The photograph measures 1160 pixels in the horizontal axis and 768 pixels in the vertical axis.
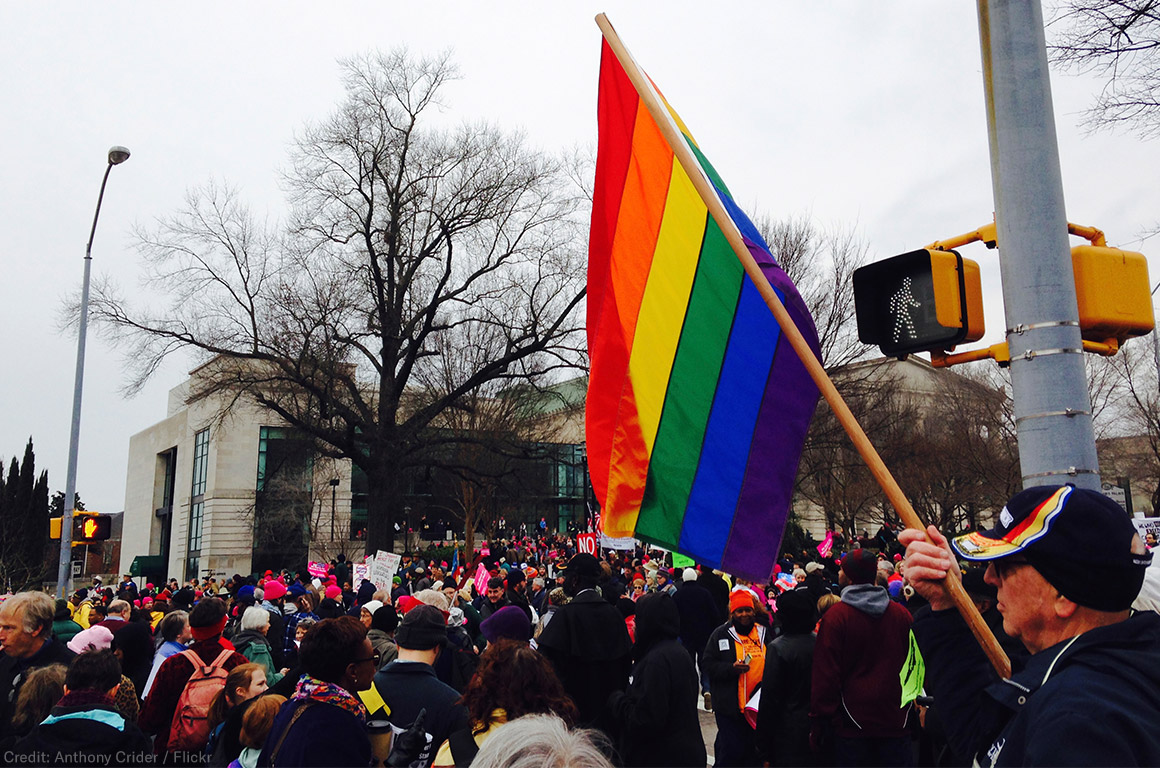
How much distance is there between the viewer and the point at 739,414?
14.8 feet

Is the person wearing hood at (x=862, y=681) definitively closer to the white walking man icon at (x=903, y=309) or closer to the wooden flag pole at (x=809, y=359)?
the white walking man icon at (x=903, y=309)

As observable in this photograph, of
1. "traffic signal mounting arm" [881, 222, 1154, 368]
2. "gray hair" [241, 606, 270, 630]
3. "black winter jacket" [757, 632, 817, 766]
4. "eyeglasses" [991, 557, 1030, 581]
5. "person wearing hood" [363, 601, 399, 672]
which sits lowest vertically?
"black winter jacket" [757, 632, 817, 766]

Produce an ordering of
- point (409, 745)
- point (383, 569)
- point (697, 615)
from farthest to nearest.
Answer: point (383, 569), point (697, 615), point (409, 745)

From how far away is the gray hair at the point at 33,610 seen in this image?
5.52m

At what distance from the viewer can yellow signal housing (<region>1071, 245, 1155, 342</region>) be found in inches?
155

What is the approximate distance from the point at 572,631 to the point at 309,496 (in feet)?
186

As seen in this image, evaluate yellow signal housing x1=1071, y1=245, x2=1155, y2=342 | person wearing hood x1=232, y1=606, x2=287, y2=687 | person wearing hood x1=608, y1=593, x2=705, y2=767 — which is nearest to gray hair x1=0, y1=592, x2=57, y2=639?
person wearing hood x1=232, y1=606, x2=287, y2=687

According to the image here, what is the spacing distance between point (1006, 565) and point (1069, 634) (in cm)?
20

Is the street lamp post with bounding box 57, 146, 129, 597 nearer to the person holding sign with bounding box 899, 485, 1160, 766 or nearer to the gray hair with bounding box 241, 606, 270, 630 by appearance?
the gray hair with bounding box 241, 606, 270, 630

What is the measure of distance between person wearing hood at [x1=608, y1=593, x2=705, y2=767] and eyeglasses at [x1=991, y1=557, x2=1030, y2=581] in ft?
11.6

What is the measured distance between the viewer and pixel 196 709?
206 inches

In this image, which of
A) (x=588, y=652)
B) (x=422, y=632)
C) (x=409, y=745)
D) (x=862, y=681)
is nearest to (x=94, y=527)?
(x=588, y=652)

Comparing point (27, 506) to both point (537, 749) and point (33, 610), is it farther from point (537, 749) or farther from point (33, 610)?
point (537, 749)

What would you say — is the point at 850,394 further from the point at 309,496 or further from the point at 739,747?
the point at 309,496
